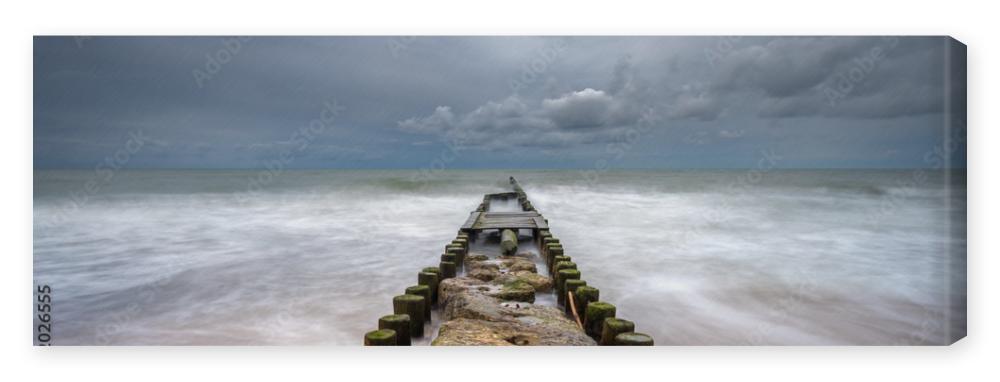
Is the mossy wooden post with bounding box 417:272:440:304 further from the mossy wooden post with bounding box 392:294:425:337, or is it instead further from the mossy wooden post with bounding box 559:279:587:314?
the mossy wooden post with bounding box 559:279:587:314

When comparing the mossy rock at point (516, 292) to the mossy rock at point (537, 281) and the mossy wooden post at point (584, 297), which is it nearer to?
the mossy rock at point (537, 281)

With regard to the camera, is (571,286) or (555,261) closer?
(571,286)

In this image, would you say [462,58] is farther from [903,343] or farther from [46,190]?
[903,343]

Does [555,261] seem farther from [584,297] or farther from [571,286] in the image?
[584,297]

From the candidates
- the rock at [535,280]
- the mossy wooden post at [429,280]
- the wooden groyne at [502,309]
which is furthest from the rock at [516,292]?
the mossy wooden post at [429,280]

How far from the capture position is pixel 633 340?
2.97 metres

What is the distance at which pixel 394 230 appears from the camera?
9766mm

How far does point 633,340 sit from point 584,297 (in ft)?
3.07

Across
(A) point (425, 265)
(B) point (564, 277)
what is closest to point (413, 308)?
(B) point (564, 277)

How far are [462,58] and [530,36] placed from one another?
0.94m

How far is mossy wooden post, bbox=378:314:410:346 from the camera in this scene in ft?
10.5

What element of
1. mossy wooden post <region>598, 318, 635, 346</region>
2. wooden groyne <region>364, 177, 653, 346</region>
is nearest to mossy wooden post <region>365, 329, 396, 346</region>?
wooden groyne <region>364, 177, 653, 346</region>

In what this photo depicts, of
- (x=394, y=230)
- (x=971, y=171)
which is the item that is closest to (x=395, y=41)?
(x=971, y=171)

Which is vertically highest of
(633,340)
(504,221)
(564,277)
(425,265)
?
(504,221)
